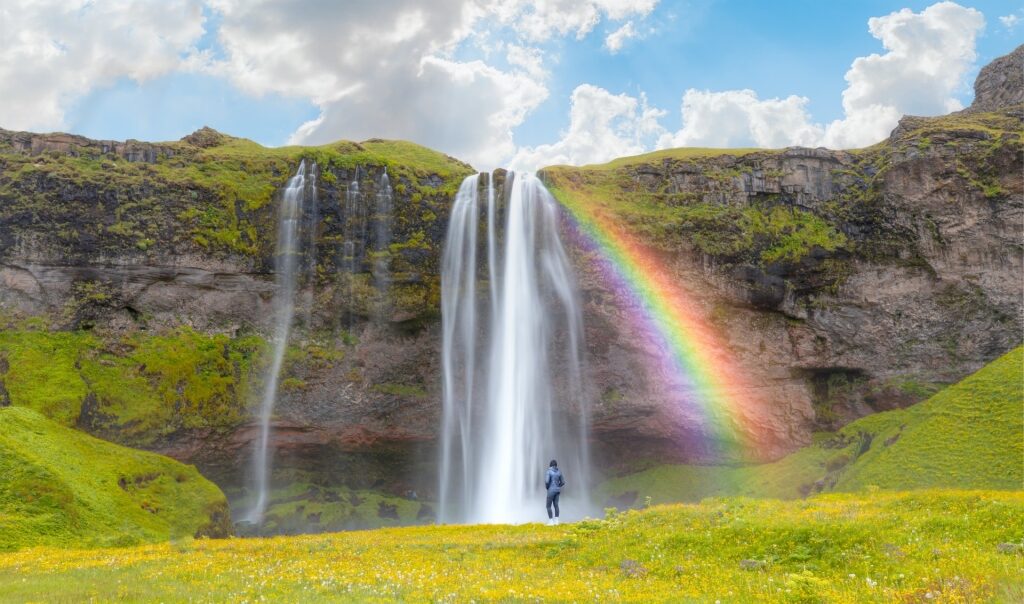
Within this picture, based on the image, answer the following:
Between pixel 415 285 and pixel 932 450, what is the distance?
120 feet

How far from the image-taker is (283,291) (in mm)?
53250

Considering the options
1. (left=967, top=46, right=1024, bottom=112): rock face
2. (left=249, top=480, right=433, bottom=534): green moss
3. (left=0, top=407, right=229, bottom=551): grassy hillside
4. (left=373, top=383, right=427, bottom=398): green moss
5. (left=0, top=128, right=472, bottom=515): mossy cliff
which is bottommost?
(left=249, top=480, right=433, bottom=534): green moss

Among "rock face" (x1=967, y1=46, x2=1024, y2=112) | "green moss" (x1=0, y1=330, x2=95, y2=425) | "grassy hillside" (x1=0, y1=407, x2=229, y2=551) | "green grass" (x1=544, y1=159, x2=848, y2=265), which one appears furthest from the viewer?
"rock face" (x1=967, y1=46, x2=1024, y2=112)

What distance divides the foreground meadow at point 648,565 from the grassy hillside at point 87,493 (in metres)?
7.26

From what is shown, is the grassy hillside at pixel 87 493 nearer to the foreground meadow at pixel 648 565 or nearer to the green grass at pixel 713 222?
the foreground meadow at pixel 648 565

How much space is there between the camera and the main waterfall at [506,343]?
50.0m

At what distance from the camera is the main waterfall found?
5003 centimetres

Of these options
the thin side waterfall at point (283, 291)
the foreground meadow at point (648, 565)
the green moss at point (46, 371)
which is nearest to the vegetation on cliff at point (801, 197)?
the thin side waterfall at point (283, 291)

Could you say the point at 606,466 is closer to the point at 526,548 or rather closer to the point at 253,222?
the point at 253,222

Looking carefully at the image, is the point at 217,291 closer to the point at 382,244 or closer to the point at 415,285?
the point at 382,244

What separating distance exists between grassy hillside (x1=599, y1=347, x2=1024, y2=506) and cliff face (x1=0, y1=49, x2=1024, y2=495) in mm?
6397

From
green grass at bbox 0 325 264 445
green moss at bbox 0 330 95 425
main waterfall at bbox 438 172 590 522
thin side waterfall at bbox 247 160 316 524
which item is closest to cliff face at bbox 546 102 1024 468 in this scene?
main waterfall at bbox 438 172 590 522

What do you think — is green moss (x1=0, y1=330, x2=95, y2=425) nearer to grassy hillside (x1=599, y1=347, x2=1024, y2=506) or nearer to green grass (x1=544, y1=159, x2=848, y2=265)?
green grass (x1=544, y1=159, x2=848, y2=265)

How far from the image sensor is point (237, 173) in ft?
185
